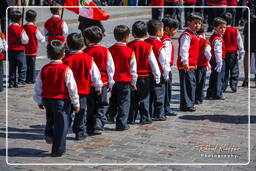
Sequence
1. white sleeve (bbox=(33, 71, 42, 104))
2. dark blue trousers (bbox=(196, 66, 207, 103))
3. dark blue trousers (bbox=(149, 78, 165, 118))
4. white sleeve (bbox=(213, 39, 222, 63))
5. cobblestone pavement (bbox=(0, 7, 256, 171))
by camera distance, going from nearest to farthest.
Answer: cobblestone pavement (bbox=(0, 7, 256, 171)) → white sleeve (bbox=(33, 71, 42, 104)) → dark blue trousers (bbox=(149, 78, 165, 118)) → dark blue trousers (bbox=(196, 66, 207, 103)) → white sleeve (bbox=(213, 39, 222, 63))

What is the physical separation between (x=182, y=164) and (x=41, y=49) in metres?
9.40

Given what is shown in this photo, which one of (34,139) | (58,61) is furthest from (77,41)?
(34,139)

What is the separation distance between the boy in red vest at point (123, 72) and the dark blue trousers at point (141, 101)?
271 millimetres

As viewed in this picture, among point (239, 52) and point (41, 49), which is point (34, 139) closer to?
point (239, 52)

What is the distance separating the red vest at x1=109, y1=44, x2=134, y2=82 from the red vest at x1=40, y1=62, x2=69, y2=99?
1.30m

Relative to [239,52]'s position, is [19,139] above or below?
below

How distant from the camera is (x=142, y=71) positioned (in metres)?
8.27

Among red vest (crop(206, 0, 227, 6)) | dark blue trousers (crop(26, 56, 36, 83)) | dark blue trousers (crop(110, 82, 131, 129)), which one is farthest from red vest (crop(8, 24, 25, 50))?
red vest (crop(206, 0, 227, 6))

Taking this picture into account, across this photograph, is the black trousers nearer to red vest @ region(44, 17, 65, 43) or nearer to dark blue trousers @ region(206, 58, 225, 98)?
dark blue trousers @ region(206, 58, 225, 98)

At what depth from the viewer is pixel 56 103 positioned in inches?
267

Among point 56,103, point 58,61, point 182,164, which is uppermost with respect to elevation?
point 58,61

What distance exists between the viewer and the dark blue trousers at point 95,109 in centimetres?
781

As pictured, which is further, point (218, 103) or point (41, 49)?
point (41, 49)

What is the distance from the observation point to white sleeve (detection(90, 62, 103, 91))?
24.0 ft
